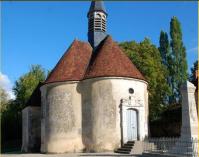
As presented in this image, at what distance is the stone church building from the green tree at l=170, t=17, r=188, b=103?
1549 cm

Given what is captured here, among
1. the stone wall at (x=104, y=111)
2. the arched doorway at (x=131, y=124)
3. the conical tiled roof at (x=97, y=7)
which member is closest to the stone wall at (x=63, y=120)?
the stone wall at (x=104, y=111)

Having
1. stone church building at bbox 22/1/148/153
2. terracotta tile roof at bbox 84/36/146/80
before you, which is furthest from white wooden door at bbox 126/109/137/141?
terracotta tile roof at bbox 84/36/146/80

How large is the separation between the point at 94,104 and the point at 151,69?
37.1 ft

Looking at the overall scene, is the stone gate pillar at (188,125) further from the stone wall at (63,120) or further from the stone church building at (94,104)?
the stone wall at (63,120)

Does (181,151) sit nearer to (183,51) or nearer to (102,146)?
(102,146)

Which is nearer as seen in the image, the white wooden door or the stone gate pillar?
the stone gate pillar

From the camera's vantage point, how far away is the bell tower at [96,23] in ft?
97.6

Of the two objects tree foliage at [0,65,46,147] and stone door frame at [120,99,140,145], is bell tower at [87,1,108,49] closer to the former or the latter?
stone door frame at [120,99,140,145]

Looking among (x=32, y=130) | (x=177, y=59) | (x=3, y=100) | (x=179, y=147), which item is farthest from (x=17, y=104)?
(x=179, y=147)

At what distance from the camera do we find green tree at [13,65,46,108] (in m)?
46.6

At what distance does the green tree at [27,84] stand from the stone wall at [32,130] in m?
14.3

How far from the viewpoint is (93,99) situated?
25.1m

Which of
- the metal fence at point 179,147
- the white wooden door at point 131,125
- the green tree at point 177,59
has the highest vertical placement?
the green tree at point 177,59

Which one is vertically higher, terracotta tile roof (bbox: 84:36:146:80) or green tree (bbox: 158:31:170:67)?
green tree (bbox: 158:31:170:67)
